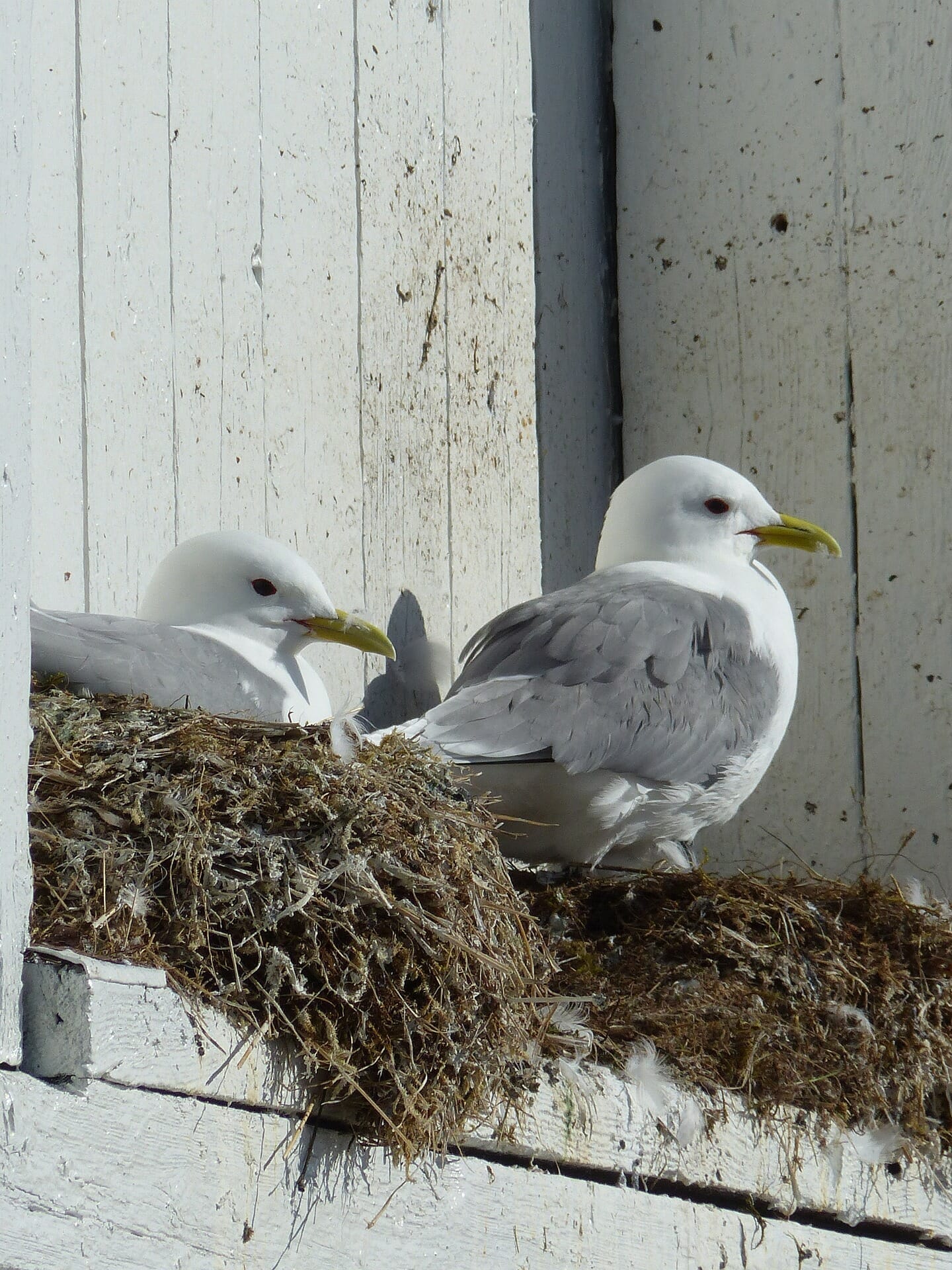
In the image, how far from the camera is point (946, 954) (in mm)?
2285

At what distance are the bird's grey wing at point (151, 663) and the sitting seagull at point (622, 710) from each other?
9.2 inches

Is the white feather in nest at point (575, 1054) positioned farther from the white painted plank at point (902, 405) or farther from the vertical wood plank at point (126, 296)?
the white painted plank at point (902, 405)

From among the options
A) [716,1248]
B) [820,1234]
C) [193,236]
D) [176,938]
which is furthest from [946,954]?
[193,236]

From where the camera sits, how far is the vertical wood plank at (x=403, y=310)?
279 cm

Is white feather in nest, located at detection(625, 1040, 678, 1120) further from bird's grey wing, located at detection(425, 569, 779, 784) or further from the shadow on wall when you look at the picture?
the shadow on wall

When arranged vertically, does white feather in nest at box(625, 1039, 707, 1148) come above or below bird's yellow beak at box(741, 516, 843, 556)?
below

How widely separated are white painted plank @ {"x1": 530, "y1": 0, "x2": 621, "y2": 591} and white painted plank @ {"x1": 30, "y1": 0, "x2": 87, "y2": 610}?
130 cm

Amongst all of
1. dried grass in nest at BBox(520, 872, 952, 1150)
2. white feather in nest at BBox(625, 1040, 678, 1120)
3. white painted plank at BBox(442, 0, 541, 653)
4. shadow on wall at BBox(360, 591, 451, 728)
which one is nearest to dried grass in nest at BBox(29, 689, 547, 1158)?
white feather in nest at BBox(625, 1040, 678, 1120)

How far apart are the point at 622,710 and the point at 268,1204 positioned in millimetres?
1109

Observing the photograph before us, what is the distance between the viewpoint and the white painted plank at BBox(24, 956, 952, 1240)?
1.19 metres

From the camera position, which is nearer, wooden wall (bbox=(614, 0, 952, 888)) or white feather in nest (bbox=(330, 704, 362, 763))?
white feather in nest (bbox=(330, 704, 362, 763))

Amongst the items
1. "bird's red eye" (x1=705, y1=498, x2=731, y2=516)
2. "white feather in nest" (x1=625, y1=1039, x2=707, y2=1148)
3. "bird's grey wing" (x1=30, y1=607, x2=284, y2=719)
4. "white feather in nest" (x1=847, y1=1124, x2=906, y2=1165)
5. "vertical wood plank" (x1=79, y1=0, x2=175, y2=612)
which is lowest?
"white feather in nest" (x1=847, y1=1124, x2=906, y2=1165)

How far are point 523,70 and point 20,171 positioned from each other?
219 centimetres

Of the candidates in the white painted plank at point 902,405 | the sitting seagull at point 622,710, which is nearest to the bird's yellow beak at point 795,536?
the sitting seagull at point 622,710
